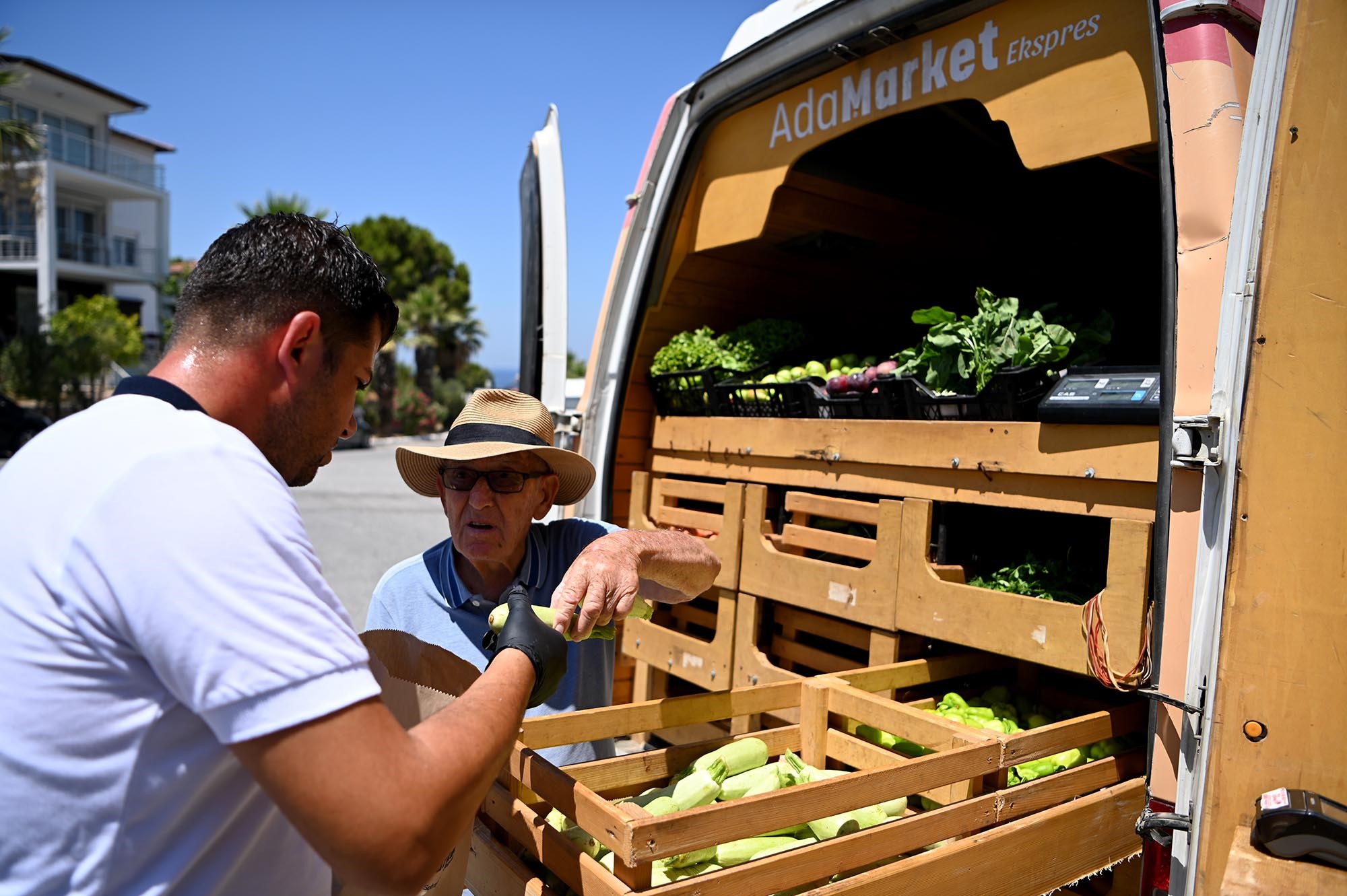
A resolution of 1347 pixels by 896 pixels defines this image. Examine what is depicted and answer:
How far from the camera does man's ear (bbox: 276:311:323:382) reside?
1321 millimetres

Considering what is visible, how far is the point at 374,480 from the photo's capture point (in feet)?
64.3

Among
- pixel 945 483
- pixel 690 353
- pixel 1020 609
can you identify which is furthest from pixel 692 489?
pixel 1020 609

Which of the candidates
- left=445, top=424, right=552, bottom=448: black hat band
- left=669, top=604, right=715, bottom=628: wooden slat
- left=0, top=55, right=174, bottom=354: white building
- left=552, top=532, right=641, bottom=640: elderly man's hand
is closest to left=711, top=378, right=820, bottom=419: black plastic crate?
left=669, top=604, right=715, bottom=628: wooden slat

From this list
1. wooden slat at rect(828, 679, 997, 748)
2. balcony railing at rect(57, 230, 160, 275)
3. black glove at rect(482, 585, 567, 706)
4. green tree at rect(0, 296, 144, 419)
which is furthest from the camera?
balcony railing at rect(57, 230, 160, 275)

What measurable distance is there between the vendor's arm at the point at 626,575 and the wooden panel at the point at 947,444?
2.32ft

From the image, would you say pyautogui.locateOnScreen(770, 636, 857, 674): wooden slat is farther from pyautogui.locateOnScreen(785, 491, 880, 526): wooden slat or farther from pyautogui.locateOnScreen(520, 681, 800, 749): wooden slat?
pyautogui.locateOnScreen(520, 681, 800, 749): wooden slat

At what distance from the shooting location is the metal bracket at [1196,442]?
177cm

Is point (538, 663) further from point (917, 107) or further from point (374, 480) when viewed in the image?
point (374, 480)

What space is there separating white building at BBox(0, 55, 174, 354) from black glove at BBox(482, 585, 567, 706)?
33.0 m

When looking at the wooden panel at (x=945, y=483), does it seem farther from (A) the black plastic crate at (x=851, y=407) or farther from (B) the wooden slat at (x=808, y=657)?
(B) the wooden slat at (x=808, y=657)

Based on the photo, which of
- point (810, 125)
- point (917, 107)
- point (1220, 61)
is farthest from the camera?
point (810, 125)

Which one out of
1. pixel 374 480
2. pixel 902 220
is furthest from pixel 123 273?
pixel 902 220

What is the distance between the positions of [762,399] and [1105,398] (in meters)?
1.49

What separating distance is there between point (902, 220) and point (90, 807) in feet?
13.2
